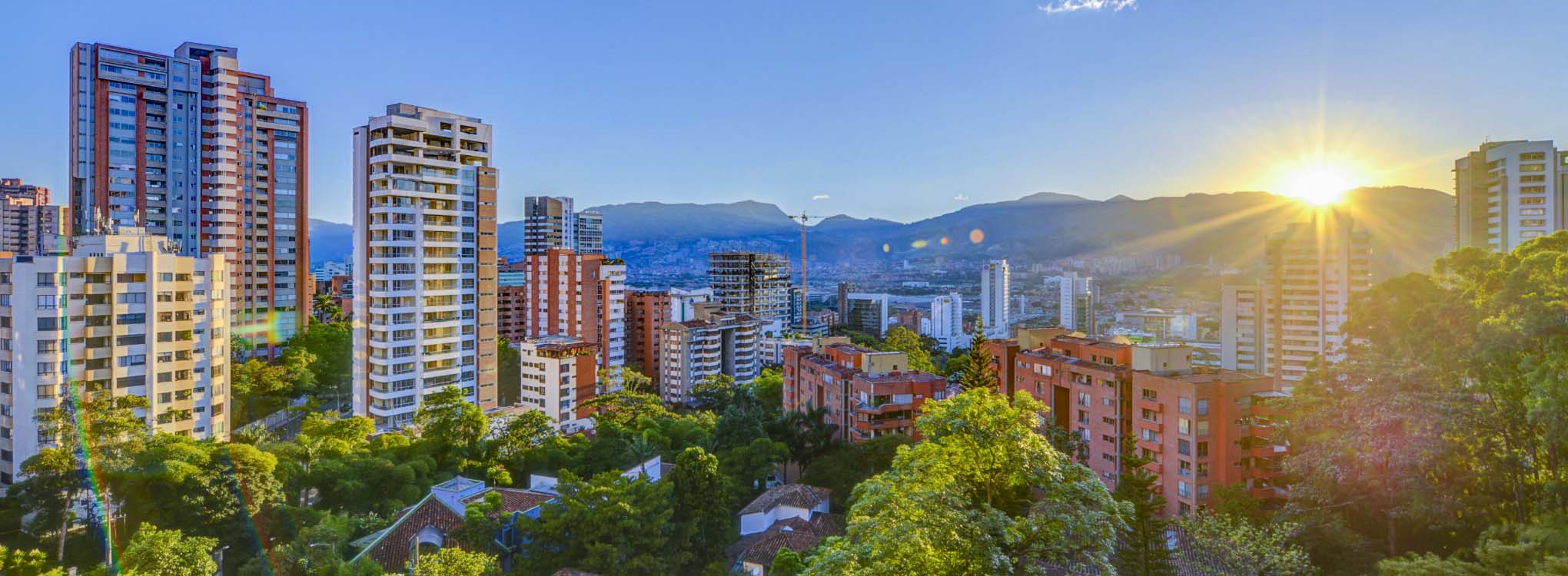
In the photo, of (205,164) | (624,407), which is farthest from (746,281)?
(205,164)

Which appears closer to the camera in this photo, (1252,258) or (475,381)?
(475,381)

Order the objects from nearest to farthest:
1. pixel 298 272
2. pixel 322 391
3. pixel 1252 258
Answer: pixel 322 391
pixel 298 272
pixel 1252 258

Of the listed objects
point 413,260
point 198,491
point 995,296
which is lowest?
point 198,491

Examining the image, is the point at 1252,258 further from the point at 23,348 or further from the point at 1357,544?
the point at 23,348

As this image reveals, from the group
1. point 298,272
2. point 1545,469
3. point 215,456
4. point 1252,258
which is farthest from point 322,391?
point 1252,258

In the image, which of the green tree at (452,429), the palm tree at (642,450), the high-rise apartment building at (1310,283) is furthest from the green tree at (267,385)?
the high-rise apartment building at (1310,283)

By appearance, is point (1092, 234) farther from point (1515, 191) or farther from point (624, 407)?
point (624, 407)
